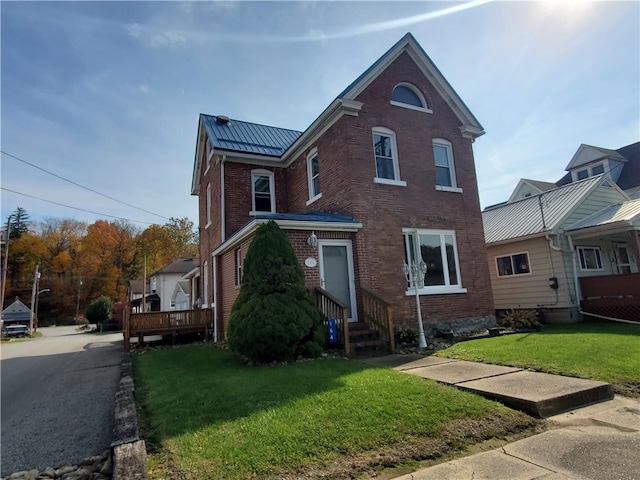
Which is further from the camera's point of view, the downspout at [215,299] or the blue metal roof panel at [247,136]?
the blue metal roof panel at [247,136]

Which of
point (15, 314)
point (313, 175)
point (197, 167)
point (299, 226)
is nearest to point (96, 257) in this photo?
point (15, 314)

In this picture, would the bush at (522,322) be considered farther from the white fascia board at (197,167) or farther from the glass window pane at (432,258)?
the white fascia board at (197,167)

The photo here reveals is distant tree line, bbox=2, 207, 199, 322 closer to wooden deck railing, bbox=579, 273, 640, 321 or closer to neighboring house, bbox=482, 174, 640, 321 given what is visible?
neighboring house, bbox=482, 174, 640, 321

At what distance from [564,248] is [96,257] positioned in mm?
58930

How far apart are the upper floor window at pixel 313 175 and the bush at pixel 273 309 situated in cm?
444

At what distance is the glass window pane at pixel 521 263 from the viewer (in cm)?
1534

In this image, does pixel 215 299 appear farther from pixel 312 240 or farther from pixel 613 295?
pixel 613 295

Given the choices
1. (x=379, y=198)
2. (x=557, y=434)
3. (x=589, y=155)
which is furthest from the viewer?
(x=589, y=155)

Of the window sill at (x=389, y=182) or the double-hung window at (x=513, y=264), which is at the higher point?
the window sill at (x=389, y=182)

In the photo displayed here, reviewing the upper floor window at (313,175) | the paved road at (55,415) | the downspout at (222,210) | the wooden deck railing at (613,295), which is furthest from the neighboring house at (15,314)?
the wooden deck railing at (613,295)

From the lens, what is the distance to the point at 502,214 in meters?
18.5

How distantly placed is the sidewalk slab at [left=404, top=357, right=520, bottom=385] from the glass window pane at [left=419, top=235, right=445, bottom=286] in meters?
4.62

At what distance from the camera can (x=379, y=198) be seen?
11398 mm

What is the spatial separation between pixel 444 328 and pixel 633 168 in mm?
25019
